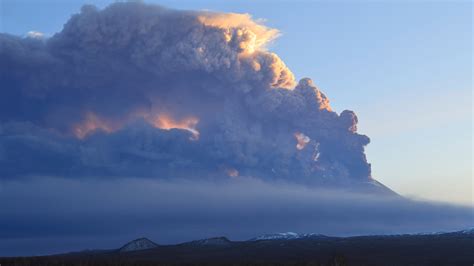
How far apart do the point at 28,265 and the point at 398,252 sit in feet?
293

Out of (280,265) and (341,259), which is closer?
(341,259)

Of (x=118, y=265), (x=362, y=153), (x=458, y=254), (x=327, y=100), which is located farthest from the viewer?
(x=362, y=153)

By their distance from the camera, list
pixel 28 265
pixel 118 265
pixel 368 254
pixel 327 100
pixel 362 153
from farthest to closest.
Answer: pixel 362 153 < pixel 327 100 < pixel 368 254 < pixel 118 265 < pixel 28 265

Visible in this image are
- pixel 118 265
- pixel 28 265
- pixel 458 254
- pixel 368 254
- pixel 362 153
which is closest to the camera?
pixel 28 265

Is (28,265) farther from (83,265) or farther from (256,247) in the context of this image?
(256,247)

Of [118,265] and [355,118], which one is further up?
[355,118]

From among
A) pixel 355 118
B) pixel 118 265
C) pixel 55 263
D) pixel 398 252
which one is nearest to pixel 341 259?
pixel 118 265

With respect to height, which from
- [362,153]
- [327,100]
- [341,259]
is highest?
[327,100]

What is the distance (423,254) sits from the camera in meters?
142

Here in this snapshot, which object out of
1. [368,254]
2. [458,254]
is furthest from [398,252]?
[458,254]

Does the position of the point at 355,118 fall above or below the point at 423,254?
above

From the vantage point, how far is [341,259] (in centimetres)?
9525

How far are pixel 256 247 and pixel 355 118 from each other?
52279 millimetres

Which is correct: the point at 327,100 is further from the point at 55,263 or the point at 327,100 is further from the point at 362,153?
the point at 55,263
